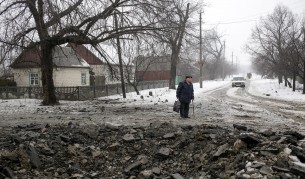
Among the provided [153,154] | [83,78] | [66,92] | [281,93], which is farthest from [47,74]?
[281,93]

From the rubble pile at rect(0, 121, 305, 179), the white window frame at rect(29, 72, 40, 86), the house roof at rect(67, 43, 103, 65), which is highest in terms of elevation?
the house roof at rect(67, 43, 103, 65)

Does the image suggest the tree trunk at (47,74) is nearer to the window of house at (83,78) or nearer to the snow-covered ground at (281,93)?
the window of house at (83,78)

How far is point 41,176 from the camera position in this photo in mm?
7102

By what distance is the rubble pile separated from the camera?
254 inches

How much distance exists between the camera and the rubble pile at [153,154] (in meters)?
6.45

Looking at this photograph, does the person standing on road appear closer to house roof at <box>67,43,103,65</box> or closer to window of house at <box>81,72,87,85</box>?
house roof at <box>67,43,103,65</box>

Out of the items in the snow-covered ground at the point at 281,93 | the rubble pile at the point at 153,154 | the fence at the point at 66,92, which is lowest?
the rubble pile at the point at 153,154

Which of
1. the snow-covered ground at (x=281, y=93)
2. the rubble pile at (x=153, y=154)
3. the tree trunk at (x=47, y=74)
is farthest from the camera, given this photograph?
the snow-covered ground at (x=281, y=93)

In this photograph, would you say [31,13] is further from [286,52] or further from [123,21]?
[286,52]

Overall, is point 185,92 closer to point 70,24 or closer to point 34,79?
point 70,24

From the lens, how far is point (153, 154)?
821 centimetres

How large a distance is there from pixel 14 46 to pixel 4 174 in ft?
38.3

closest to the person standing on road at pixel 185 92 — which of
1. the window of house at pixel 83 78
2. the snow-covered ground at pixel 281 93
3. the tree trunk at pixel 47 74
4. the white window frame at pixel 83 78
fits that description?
the tree trunk at pixel 47 74

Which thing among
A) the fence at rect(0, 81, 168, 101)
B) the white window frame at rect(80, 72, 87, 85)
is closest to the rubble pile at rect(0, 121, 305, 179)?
the fence at rect(0, 81, 168, 101)
